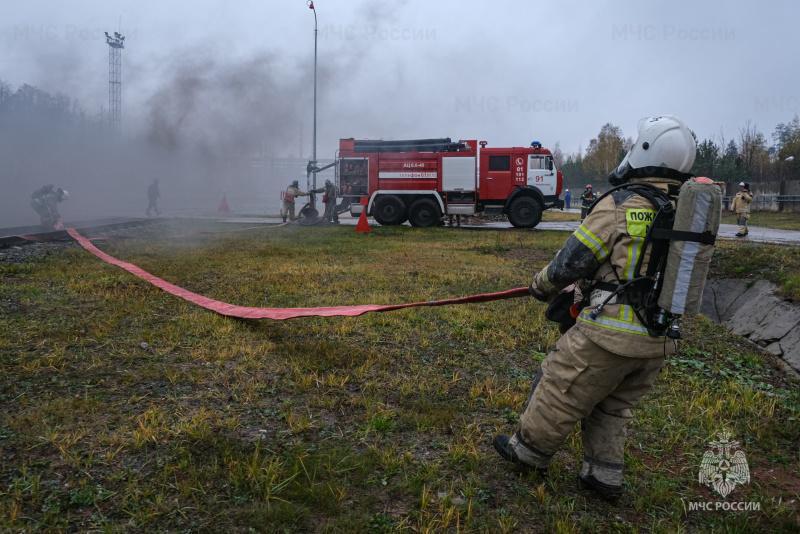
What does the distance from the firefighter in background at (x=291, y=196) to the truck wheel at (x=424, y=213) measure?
4311mm

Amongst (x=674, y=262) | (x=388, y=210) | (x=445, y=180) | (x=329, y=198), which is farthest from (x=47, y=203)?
(x=674, y=262)

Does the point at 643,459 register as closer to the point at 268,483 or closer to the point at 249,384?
the point at 268,483

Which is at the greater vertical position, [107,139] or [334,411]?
[107,139]

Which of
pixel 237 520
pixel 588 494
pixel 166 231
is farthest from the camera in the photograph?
pixel 166 231

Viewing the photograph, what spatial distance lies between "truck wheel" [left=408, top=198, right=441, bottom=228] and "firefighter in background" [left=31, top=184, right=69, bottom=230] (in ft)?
34.4

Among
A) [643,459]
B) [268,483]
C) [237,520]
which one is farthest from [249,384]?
[643,459]

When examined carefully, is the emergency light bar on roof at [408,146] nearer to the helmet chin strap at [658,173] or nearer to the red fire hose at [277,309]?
the red fire hose at [277,309]

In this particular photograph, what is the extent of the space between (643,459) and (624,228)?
1.33 meters

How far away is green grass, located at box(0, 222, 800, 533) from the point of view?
7.14 feet

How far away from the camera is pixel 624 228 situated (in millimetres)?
2236

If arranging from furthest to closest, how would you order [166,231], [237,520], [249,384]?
1. [166,231]
2. [249,384]
3. [237,520]

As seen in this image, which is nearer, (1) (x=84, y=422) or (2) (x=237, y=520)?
(2) (x=237, y=520)

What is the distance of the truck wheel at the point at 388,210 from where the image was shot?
18000 mm

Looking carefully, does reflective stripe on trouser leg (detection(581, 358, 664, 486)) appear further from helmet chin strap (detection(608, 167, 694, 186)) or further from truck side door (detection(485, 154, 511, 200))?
truck side door (detection(485, 154, 511, 200))
